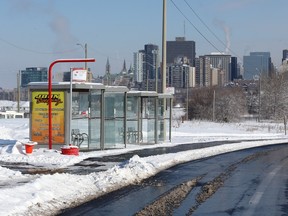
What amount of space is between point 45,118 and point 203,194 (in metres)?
11.9

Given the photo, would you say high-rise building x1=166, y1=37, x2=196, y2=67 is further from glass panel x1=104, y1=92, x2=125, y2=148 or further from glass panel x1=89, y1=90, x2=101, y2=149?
glass panel x1=89, y1=90, x2=101, y2=149

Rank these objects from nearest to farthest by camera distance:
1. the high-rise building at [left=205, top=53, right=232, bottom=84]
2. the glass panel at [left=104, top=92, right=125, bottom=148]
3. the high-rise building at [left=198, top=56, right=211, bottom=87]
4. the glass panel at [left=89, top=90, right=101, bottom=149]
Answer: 1. the glass panel at [left=89, top=90, right=101, bottom=149]
2. the glass panel at [left=104, top=92, right=125, bottom=148]
3. the high-rise building at [left=198, top=56, right=211, bottom=87]
4. the high-rise building at [left=205, top=53, right=232, bottom=84]

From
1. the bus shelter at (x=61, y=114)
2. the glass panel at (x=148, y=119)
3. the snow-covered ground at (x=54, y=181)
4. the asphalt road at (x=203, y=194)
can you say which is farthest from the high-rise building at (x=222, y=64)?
the asphalt road at (x=203, y=194)

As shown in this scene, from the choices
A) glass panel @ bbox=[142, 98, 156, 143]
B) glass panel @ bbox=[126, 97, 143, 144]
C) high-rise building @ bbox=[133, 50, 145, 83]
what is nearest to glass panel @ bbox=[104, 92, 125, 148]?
glass panel @ bbox=[126, 97, 143, 144]

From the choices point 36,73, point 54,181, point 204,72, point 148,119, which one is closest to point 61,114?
point 148,119

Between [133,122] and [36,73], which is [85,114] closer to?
[133,122]

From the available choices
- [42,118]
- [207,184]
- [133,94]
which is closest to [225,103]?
[133,94]

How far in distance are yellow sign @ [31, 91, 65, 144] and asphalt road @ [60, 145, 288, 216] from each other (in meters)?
6.22

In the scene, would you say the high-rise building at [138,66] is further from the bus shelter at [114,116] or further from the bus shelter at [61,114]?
the bus shelter at [61,114]

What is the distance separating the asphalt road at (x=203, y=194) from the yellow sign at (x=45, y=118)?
622 centimetres

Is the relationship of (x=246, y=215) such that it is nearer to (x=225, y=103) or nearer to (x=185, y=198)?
(x=185, y=198)

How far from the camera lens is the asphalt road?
10.2m

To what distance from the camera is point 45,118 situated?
22.8m

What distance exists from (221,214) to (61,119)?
13.7 m
